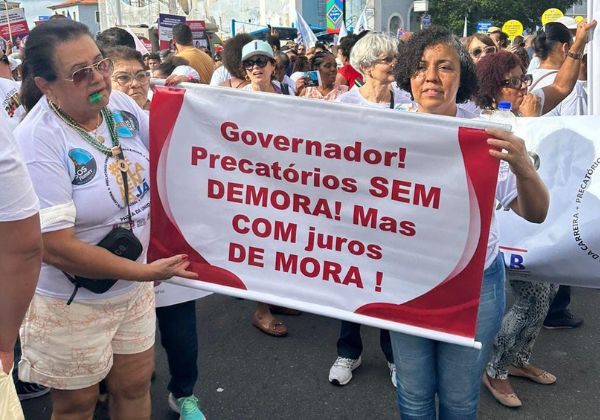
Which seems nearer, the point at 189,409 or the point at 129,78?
the point at 189,409

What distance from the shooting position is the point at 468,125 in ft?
5.49

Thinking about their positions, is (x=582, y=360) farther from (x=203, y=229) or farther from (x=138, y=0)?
(x=138, y=0)

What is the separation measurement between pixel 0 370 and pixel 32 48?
110 cm

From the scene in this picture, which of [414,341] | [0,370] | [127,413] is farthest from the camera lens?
[127,413]

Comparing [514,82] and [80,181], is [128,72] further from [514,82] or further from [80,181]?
[514,82]

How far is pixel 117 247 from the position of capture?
194cm

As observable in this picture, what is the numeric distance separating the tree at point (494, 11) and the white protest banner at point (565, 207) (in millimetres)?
43540

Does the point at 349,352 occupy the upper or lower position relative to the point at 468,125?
lower

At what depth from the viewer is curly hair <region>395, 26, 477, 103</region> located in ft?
6.66

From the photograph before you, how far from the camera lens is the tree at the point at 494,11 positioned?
42719mm

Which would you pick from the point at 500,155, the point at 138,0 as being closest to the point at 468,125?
the point at 500,155

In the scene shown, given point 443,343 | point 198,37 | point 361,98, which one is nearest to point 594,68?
point 361,98

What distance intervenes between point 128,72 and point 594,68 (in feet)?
8.06

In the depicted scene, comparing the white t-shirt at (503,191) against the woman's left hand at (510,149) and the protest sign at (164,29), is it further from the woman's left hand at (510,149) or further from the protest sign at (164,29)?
the protest sign at (164,29)
